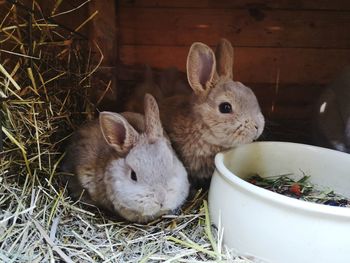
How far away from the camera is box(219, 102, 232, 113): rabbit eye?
1715 mm

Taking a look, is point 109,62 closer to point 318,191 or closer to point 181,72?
point 181,72

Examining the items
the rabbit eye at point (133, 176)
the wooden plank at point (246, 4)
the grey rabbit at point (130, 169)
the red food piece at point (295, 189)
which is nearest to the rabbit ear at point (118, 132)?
the grey rabbit at point (130, 169)

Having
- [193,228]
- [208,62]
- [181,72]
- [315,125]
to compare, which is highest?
[208,62]

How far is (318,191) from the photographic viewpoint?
5.58 feet

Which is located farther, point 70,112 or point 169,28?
point 169,28

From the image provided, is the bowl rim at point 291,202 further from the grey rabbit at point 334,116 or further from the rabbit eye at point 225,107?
the grey rabbit at point 334,116

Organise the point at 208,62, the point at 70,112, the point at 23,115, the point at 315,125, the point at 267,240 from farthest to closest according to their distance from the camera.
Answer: the point at 315,125 → the point at 70,112 → the point at 208,62 → the point at 23,115 → the point at 267,240

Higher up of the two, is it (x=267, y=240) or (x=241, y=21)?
(x=241, y=21)

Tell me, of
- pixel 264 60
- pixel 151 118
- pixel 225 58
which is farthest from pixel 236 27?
pixel 151 118


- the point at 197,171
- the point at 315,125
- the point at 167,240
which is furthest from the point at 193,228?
the point at 315,125

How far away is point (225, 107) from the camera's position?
1721 millimetres

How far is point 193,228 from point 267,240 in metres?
0.39

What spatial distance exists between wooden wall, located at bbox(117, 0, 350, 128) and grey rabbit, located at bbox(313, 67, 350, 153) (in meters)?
0.31

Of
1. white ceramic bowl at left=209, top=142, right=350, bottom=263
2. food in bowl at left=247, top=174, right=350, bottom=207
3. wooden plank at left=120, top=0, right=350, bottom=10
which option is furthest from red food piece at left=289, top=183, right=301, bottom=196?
wooden plank at left=120, top=0, right=350, bottom=10
